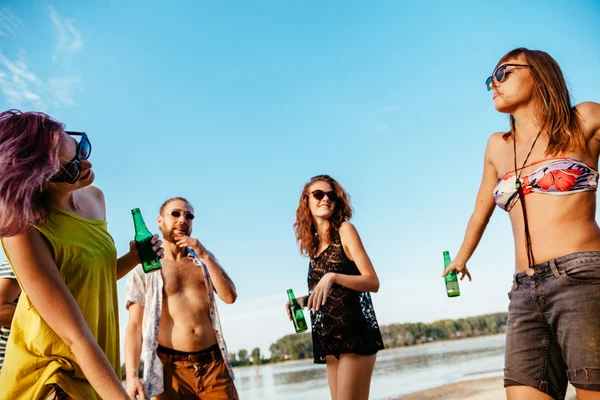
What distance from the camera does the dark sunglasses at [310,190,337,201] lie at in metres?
4.89

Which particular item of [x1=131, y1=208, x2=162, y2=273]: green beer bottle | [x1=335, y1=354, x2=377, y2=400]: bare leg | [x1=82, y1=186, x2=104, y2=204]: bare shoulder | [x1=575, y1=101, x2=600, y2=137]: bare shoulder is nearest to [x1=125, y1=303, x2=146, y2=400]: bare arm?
[x1=131, y1=208, x2=162, y2=273]: green beer bottle

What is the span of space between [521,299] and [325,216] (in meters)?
2.27

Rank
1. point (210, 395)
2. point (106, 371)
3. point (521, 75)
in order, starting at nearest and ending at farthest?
1. point (106, 371)
2. point (521, 75)
3. point (210, 395)

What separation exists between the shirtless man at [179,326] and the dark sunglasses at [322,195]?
1.13 metres

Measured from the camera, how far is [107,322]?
231 cm

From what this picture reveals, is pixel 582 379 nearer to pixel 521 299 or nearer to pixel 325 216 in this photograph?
pixel 521 299

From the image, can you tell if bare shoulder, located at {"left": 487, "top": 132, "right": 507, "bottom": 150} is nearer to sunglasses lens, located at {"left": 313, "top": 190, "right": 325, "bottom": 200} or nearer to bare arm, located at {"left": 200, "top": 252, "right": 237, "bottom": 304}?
sunglasses lens, located at {"left": 313, "top": 190, "right": 325, "bottom": 200}

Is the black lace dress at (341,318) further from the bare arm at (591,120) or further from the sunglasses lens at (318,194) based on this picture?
the bare arm at (591,120)

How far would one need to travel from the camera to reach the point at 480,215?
329 centimetres

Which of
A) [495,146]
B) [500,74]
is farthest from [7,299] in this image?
[500,74]

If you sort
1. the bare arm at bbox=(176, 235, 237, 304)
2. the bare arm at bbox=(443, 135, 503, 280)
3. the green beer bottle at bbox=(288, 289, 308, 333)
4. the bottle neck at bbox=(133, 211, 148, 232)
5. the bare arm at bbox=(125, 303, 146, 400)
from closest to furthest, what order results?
1. the bare arm at bbox=(443, 135, 503, 280)
2. the bottle neck at bbox=(133, 211, 148, 232)
3. the bare arm at bbox=(125, 303, 146, 400)
4. the bare arm at bbox=(176, 235, 237, 304)
5. the green beer bottle at bbox=(288, 289, 308, 333)

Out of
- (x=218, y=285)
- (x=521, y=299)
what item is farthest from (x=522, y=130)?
(x=218, y=285)

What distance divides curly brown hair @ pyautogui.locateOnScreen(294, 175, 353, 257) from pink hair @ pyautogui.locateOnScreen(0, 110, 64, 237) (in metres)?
2.92

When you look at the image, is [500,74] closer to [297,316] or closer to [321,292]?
[321,292]
